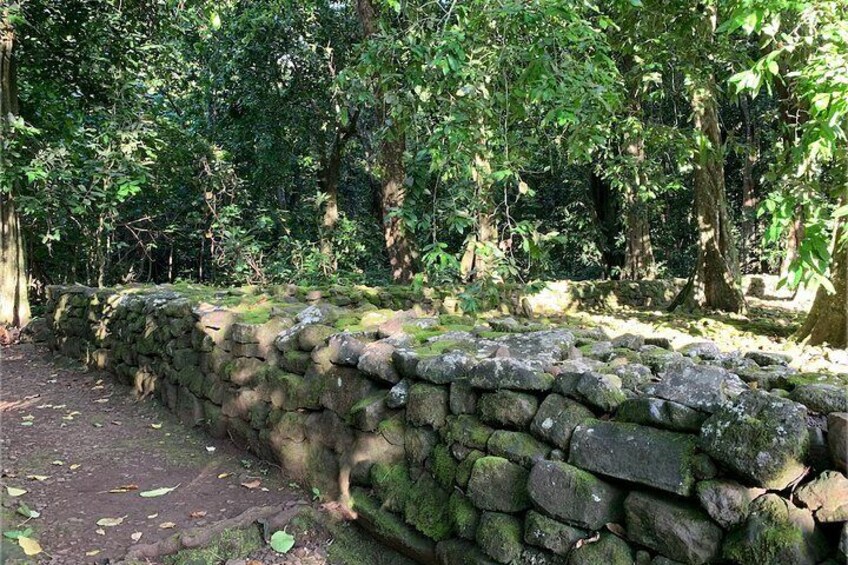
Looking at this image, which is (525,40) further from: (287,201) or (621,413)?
(287,201)

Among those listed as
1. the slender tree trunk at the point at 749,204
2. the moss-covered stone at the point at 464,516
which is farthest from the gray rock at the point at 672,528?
the slender tree trunk at the point at 749,204

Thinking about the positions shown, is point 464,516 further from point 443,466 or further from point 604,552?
point 604,552

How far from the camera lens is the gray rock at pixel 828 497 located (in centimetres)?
162

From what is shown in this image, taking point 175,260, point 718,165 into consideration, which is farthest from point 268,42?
point 718,165

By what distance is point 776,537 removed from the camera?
5.49 feet

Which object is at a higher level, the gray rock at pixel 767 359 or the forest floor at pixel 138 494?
the gray rock at pixel 767 359

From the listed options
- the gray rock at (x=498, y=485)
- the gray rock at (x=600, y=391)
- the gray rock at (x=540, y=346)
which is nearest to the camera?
the gray rock at (x=600, y=391)

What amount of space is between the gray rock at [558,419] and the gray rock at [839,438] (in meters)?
0.74

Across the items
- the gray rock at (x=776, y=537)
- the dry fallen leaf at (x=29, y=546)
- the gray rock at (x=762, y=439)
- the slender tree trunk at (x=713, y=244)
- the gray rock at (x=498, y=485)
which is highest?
the slender tree trunk at (x=713, y=244)

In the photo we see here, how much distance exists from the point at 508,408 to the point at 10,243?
959 cm

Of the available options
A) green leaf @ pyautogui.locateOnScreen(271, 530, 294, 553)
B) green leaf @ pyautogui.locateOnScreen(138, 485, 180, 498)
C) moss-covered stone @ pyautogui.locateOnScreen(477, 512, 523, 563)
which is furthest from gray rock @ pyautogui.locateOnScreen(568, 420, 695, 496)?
green leaf @ pyautogui.locateOnScreen(138, 485, 180, 498)

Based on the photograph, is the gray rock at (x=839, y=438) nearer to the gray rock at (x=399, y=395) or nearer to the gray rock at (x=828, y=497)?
the gray rock at (x=828, y=497)

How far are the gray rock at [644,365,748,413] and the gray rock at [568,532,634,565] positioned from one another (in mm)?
489

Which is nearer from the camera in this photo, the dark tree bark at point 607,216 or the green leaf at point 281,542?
the green leaf at point 281,542
